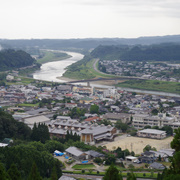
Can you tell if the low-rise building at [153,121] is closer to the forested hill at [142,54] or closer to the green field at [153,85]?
the green field at [153,85]

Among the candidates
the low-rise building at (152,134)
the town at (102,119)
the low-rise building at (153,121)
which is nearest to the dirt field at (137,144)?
the town at (102,119)

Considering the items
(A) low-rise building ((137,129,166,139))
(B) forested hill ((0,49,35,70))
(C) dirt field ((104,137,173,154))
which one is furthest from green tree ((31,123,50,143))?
(B) forested hill ((0,49,35,70))

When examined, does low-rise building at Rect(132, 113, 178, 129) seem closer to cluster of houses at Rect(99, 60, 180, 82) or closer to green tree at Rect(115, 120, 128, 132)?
green tree at Rect(115, 120, 128, 132)

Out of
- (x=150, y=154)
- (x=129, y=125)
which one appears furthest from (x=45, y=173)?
(x=129, y=125)

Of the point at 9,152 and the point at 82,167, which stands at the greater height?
the point at 9,152

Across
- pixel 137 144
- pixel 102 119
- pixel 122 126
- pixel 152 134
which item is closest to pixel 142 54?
pixel 102 119

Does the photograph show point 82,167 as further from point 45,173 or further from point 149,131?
point 149,131
